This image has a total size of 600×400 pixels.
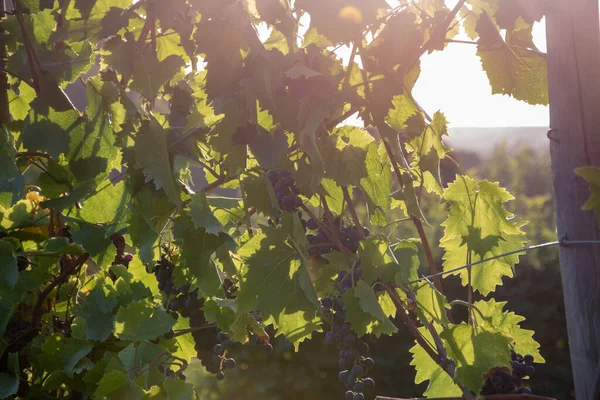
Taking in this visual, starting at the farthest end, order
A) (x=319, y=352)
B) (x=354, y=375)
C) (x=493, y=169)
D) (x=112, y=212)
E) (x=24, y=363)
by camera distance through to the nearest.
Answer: (x=493, y=169) → (x=319, y=352) → (x=24, y=363) → (x=112, y=212) → (x=354, y=375)

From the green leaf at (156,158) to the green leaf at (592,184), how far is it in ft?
2.88

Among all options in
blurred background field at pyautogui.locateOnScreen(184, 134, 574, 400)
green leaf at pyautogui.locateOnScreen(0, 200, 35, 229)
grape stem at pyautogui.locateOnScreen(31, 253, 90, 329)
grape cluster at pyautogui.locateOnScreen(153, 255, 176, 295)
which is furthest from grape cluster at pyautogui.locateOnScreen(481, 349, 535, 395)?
blurred background field at pyautogui.locateOnScreen(184, 134, 574, 400)

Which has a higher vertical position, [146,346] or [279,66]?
[279,66]

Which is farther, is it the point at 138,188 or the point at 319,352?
the point at 319,352

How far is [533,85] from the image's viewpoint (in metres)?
1.73

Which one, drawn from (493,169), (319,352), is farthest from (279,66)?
(493,169)

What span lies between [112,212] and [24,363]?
2.08ft

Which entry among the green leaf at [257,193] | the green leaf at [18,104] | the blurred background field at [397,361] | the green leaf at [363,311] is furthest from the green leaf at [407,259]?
the blurred background field at [397,361]

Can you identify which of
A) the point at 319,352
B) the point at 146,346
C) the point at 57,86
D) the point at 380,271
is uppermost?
the point at 57,86

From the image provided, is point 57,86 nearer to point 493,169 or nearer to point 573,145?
point 573,145

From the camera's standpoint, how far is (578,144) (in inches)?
54.4

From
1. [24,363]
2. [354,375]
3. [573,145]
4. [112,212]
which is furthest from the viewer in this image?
[24,363]

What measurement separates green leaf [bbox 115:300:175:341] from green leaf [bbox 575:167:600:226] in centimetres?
→ 102

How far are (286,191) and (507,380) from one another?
702mm
